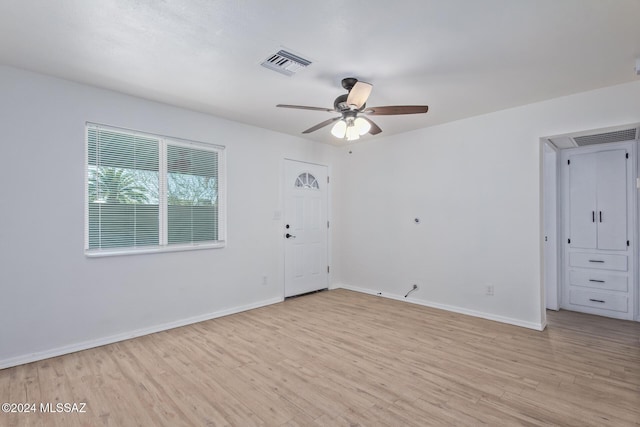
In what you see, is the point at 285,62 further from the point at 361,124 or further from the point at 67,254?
the point at 67,254

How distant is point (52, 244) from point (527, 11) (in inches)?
163

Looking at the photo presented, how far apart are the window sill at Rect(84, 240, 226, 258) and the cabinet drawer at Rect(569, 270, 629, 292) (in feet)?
15.6

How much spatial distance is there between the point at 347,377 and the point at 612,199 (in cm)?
413

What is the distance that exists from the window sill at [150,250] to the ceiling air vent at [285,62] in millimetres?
2275

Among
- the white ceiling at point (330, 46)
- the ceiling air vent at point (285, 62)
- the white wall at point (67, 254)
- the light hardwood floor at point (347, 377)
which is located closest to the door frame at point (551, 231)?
the light hardwood floor at point (347, 377)

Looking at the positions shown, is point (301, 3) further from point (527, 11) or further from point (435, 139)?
point (435, 139)

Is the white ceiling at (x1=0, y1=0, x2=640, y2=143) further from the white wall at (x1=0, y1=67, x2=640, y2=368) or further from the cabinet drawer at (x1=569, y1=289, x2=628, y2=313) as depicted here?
the cabinet drawer at (x1=569, y1=289, x2=628, y2=313)

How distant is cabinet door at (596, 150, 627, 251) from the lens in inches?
159

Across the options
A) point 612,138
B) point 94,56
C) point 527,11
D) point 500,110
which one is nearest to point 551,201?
point 612,138

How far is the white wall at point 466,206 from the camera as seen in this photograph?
3.58m

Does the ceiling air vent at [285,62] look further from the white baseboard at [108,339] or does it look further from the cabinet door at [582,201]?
the cabinet door at [582,201]

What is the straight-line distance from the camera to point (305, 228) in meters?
5.20

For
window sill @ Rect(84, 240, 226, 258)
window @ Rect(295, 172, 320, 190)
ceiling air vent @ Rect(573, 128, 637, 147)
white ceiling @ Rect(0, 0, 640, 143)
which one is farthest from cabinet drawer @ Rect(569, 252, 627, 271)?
window sill @ Rect(84, 240, 226, 258)

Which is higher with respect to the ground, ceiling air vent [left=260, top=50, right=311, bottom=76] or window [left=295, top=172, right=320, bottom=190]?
ceiling air vent [left=260, top=50, right=311, bottom=76]
